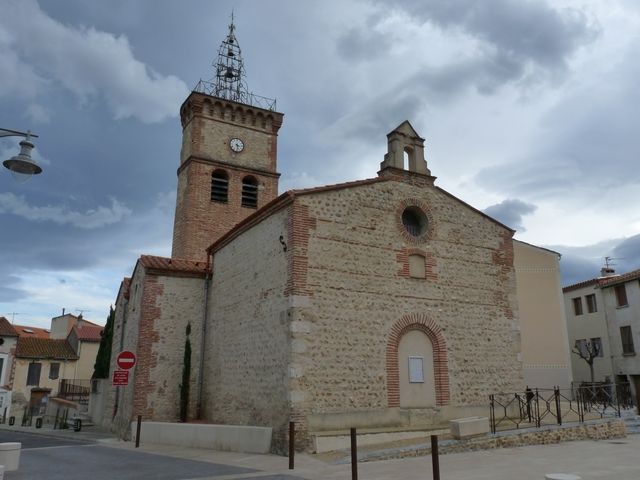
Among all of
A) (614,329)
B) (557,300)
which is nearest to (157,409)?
(557,300)

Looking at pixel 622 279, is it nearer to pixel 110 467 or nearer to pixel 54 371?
pixel 110 467

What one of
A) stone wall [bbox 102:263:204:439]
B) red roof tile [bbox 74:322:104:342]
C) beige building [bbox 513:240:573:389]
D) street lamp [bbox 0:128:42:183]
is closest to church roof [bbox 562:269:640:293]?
beige building [bbox 513:240:573:389]

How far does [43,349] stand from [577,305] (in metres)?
34.1

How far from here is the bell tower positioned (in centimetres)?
2361

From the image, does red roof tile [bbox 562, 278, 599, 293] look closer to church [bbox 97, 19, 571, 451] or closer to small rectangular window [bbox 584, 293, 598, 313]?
small rectangular window [bbox 584, 293, 598, 313]

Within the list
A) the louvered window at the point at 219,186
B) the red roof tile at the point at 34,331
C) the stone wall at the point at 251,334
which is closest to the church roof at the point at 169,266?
the stone wall at the point at 251,334

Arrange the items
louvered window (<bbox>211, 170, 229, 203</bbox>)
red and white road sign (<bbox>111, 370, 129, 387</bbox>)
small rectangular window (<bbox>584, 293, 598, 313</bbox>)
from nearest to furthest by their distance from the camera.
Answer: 1. red and white road sign (<bbox>111, 370, 129, 387</bbox>)
2. louvered window (<bbox>211, 170, 229, 203</bbox>)
3. small rectangular window (<bbox>584, 293, 598, 313</bbox>)

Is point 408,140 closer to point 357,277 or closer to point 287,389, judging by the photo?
point 357,277

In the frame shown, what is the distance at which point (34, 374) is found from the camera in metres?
33.9

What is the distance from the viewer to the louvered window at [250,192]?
25.2 metres

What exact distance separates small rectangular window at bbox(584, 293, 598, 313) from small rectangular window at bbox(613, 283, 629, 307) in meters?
1.77

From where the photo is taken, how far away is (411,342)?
1431 cm

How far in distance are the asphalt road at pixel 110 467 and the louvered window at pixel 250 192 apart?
Answer: 13.6m

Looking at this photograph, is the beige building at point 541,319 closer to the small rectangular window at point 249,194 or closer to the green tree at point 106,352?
the small rectangular window at point 249,194
